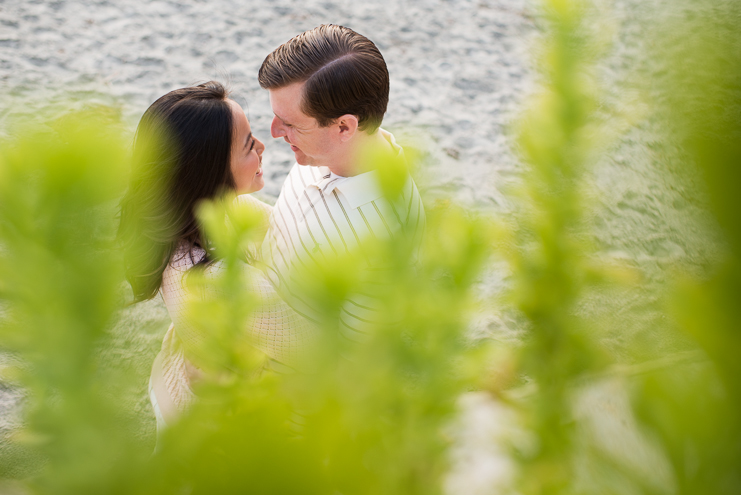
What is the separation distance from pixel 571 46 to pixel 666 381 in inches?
4.5

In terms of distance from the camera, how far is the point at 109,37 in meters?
2.95

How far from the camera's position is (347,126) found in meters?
1.10

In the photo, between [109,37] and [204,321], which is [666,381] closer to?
[204,321]

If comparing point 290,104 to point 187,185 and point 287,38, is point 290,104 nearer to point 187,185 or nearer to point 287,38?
point 187,185

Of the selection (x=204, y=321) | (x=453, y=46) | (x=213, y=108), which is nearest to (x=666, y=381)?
(x=204, y=321)

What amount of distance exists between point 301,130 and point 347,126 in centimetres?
10

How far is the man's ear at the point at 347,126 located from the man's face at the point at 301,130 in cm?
2

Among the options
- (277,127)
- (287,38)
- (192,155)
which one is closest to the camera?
(192,155)

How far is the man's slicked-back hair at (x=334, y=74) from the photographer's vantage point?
1.09m

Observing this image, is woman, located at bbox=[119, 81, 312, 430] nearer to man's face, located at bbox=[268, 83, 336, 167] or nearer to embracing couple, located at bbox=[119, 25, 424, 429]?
embracing couple, located at bbox=[119, 25, 424, 429]

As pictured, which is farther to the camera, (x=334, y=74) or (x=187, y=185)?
(x=334, y=74)

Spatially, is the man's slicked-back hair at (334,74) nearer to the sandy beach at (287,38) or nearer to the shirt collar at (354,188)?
the shirt collar at (354,188)

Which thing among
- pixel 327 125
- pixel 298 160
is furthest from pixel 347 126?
pixel 298 160

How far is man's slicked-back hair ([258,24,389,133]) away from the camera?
1.09 metres
